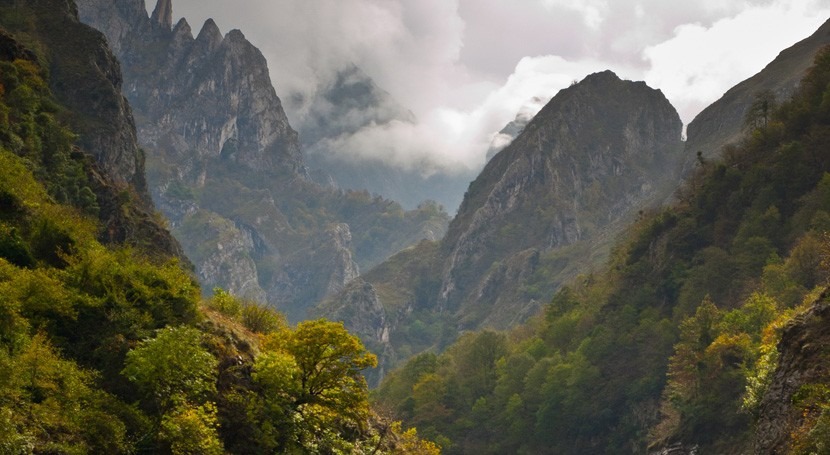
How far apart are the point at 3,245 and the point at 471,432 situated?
274 ft

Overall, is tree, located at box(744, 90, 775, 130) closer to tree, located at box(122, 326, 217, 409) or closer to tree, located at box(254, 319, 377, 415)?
tree, located at box(254, 319, 377, 415)

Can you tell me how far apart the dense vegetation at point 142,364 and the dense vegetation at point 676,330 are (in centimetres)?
3544

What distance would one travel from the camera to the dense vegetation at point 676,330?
58750 mm

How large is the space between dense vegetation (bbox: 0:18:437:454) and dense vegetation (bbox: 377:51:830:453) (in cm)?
3544

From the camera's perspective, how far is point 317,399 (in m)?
29.1

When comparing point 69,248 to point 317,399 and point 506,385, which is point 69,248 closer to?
point 317,399

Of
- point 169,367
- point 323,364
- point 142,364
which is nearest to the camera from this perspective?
point 142,364

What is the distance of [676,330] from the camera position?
80938 mm

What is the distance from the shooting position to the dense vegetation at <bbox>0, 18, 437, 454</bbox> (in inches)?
804

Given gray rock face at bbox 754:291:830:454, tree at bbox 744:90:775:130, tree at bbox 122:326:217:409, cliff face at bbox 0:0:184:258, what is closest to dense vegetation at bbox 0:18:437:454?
tree at bbox 122:326:217:409

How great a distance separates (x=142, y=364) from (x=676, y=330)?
7409cm

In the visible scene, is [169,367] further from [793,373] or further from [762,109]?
[762,109]

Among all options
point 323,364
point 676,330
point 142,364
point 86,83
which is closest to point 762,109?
point 676,330

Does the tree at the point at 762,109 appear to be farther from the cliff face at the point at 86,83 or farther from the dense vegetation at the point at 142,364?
the cliff face at the point at 86,83
